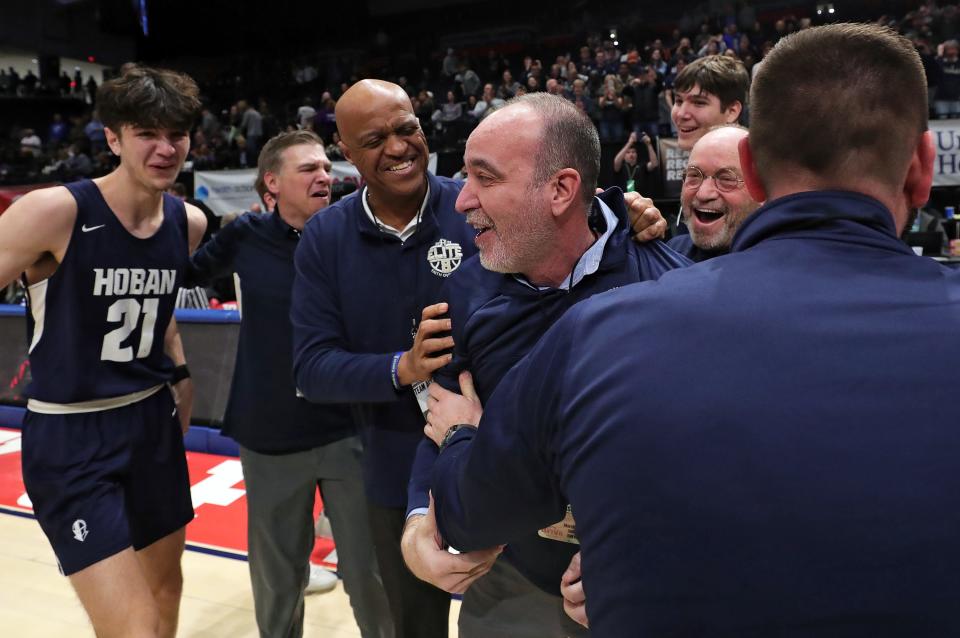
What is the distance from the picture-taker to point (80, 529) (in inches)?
91.6

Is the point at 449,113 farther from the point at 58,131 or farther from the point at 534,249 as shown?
the point at 534,249

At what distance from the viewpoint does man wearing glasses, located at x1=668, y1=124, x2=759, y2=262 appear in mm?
2242

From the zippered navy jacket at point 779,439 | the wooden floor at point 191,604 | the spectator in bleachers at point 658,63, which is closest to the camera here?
the zippered navy jacket at point 779,439

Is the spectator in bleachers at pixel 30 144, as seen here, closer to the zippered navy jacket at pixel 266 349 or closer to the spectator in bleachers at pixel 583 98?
the spectator in bleachers at pixel 583 98

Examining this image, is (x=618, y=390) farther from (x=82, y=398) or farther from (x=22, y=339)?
(x=22, y=339)

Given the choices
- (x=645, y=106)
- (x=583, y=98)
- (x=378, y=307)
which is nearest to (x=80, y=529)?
(x=378, y=307)

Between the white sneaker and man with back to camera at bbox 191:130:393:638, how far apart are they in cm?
90

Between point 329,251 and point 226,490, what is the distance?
3345 millimetres

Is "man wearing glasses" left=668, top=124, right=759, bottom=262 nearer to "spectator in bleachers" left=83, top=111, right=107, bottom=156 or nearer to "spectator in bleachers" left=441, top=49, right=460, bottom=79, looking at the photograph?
"spectator in bleachers" left=441, top=49, right=460, bottom=79

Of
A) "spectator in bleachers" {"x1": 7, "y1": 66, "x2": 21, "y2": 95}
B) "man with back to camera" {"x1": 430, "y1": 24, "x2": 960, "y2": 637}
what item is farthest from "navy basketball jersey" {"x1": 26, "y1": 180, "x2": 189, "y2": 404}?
"spectator in bleachers" {"x1": 7, "y1": 66, "x2": 21, "y2": 95}

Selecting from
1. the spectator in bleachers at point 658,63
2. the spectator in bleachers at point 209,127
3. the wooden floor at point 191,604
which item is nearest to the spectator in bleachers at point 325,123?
the spectator in bleachers at point 209,127

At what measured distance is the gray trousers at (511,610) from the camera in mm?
1726

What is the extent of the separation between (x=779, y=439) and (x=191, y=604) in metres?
3.50

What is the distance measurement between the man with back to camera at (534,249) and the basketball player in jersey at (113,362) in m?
1.24
